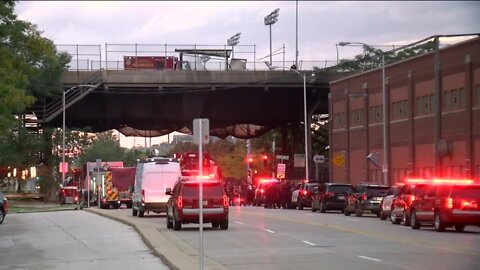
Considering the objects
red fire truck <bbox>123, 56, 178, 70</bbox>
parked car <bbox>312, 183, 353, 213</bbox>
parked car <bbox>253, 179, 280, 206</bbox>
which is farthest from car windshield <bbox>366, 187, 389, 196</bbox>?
red fire truck <bbox>123, 56, 178, 70</bbox>

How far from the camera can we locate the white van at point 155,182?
42.4 m

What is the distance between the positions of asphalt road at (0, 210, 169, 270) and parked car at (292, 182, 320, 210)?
68.7ft

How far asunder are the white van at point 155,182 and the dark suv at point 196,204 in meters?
10.1

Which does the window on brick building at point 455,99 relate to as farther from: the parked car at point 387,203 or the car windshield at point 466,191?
the car windshield at point 466,191

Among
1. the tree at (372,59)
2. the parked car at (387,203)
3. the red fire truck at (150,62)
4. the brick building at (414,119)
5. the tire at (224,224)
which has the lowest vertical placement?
the tire at (224,224)

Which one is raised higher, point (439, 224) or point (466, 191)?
point (466, 191)

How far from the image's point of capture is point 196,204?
103ft

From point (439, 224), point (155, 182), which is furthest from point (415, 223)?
point (155, 182)

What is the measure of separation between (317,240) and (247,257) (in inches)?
221

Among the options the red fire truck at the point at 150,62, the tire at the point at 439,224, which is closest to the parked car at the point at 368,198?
the tire at the point at 439,224

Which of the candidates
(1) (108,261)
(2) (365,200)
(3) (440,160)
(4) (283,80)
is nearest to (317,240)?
(1) (108,261)

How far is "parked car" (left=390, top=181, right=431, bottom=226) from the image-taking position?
110 ft

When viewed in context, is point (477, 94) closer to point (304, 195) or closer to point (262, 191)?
point (304, 195)

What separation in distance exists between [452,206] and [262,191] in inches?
1400
